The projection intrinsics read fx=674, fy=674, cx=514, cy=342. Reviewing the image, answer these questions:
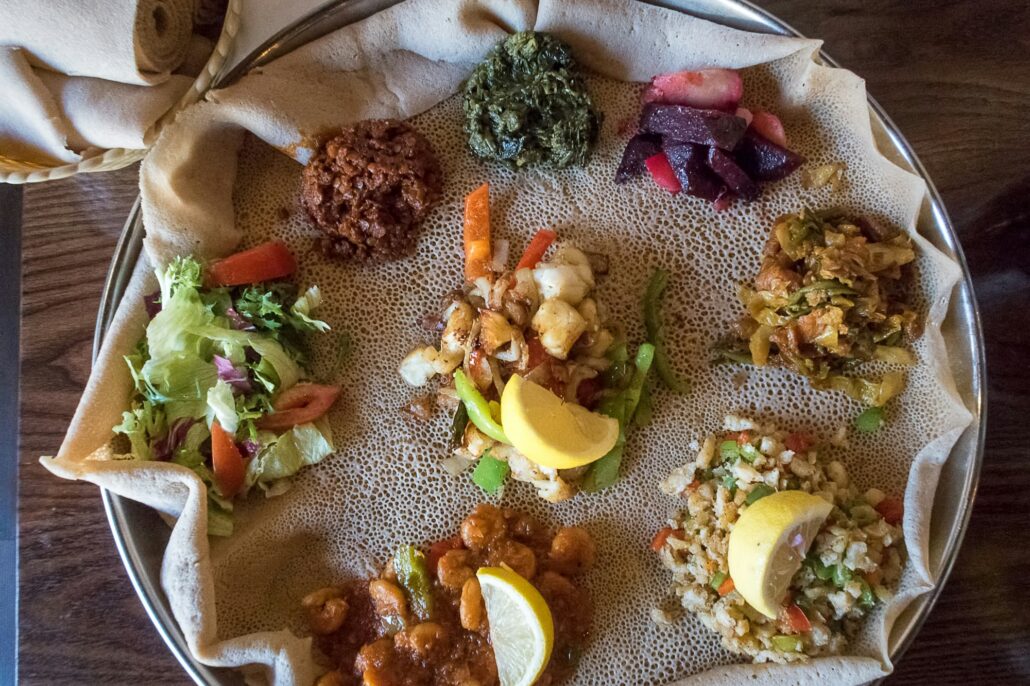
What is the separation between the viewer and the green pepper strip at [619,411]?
8.07ft

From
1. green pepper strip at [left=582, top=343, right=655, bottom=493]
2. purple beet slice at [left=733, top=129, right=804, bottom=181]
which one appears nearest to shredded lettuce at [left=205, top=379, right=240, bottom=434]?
green pepper strip at [left=582, top=343, right=655, bottom=493]

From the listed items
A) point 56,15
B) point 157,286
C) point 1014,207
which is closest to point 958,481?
point 1014,207

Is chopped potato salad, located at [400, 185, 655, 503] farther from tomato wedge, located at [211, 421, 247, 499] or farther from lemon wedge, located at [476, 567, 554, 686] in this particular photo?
tomato wedge, located at [211, 421, 247, 499]

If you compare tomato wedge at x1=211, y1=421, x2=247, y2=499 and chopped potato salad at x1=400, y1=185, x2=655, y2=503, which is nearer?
chopped potato salad at x1=400, y1=185, x2=655, y2=503

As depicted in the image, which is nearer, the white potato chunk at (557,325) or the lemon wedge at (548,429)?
the lemon wedge at (548,429)

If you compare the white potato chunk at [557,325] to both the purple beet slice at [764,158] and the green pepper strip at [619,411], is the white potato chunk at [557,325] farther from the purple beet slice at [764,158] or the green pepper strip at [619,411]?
the purple beet slice at [764,158]

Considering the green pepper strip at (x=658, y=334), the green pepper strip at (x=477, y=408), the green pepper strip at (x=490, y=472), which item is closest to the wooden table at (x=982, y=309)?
the green pepper strip at (x=658, y=334)

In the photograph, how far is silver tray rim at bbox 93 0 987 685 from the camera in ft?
7.64

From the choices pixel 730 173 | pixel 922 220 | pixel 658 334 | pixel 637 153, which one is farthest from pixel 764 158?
pixel 658 334

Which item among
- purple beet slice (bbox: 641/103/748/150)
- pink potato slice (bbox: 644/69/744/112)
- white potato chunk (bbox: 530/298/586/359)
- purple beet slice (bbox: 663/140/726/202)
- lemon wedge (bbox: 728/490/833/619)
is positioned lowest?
lemon wedge (bbox: 728/490/833/619)

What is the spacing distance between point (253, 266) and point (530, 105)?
3.87 ft

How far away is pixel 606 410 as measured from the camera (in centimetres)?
246

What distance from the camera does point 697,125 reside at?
8.10 feet

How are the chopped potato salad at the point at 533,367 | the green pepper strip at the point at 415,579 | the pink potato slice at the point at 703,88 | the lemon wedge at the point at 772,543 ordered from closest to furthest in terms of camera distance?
the lemon wedge at the point at 772,543, the chopped potato salad at the point at 533,367, the green pepper strip at the point at 415,579, the pink potato slice at the point at 703,88
